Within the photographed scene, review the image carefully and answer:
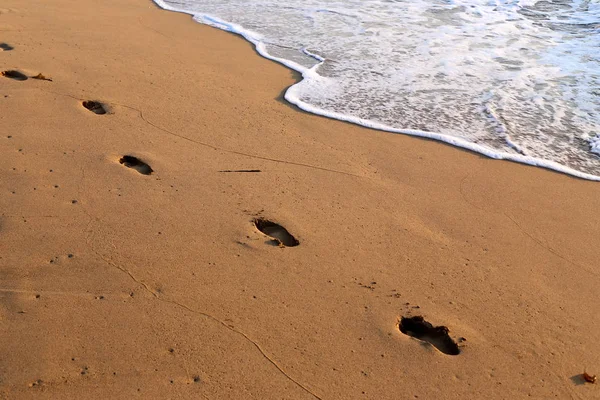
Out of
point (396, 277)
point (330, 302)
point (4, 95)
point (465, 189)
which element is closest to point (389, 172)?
point (465, 189)

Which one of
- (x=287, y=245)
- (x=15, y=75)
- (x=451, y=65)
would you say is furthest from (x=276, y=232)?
(x=451, y=65)

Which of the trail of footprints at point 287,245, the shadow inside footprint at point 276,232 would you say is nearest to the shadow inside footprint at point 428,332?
the trail of footprints at point 287,245

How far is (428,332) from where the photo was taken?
2.79m

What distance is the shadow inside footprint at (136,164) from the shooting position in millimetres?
3705

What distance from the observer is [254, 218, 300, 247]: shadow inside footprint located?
325 cm

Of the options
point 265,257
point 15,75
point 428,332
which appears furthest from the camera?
point 15,75

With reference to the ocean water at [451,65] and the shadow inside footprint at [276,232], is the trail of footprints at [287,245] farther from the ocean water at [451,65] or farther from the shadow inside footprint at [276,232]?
the ocean water at [451,65]

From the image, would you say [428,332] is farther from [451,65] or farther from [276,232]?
[451,65]

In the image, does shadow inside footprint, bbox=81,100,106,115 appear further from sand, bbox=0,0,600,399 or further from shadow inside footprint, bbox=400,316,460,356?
shadow inside footprint, bbox=400,316,460,356

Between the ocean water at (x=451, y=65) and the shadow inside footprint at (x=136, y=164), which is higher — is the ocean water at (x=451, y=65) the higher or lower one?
the higher one

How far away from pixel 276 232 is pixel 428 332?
3.23ft

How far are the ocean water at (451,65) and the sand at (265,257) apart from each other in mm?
366

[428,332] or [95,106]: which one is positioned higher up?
[95,106]

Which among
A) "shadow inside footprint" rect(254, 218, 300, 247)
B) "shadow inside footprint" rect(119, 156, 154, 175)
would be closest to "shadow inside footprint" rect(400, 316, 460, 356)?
"shadow inside footprint" rect(254, 218, 300, 247)
